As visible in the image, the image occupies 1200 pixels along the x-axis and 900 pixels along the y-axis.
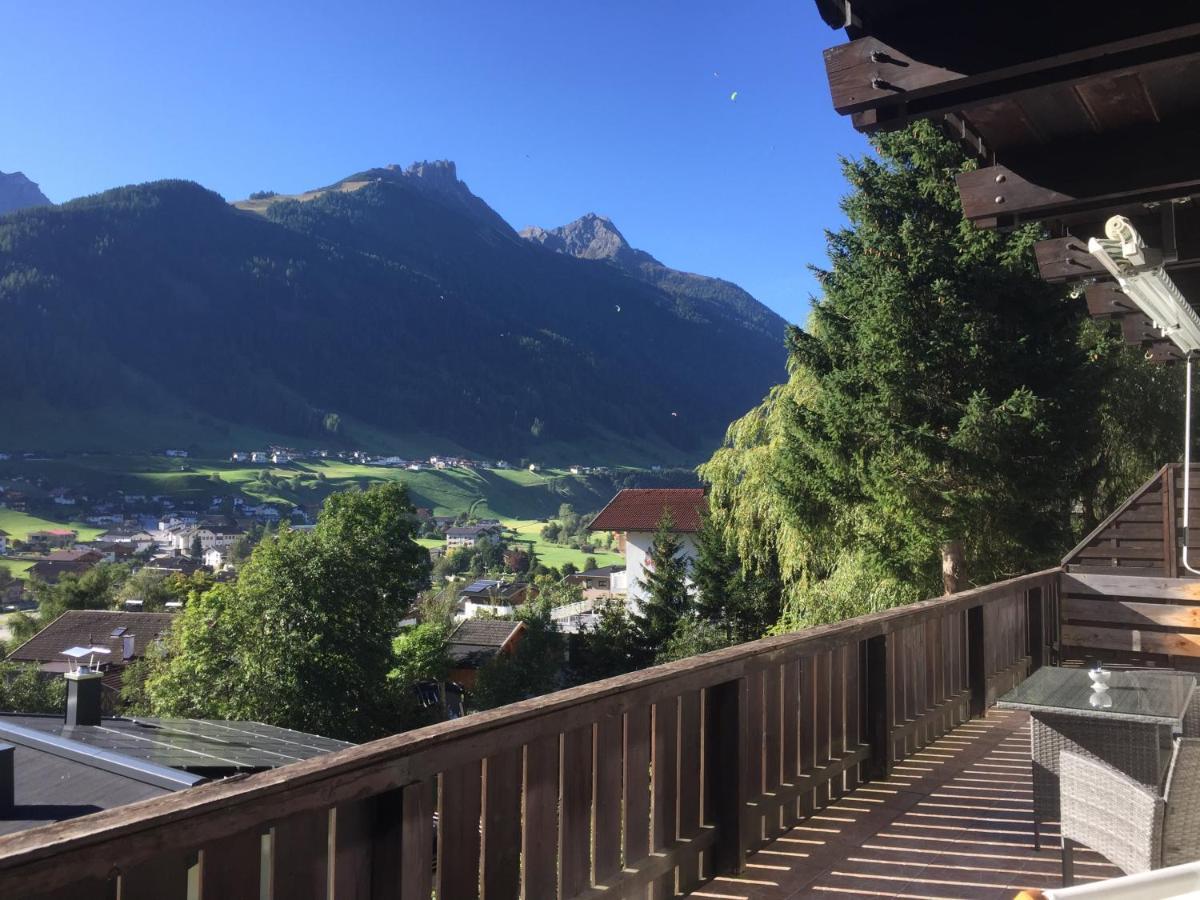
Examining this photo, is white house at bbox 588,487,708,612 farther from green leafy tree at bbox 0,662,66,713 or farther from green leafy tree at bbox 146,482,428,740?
green leafy tree at bbox 0,662,66,713

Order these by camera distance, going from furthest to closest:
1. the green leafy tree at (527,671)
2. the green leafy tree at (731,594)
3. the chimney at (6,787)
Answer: the green leafy tree at (527,671) → the green leafy tree at (731,594) → the chimney at (6,787)

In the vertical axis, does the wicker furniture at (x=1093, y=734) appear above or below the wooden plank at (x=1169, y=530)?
below

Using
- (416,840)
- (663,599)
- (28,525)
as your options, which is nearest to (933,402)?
(416,840)

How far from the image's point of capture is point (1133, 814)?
289 cm

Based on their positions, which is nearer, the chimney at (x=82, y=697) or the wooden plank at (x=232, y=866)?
the wooden plank at (x=232, y=866)

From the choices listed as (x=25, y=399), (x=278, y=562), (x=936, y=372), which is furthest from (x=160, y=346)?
(x=936, y=372)

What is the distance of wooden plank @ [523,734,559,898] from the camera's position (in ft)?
8.39

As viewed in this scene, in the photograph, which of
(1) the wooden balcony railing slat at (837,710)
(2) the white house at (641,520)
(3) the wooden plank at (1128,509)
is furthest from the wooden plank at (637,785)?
(2) the white house at (641,520)

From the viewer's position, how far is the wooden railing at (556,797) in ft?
5.38

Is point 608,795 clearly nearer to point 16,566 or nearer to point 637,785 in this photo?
point 637,785

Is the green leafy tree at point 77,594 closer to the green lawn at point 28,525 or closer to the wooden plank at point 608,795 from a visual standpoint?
the green lawn at point 28,525

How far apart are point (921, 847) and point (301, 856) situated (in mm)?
2871

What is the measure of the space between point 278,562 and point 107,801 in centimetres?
2524

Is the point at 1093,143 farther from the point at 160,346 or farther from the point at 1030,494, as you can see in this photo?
the point at 160,346
